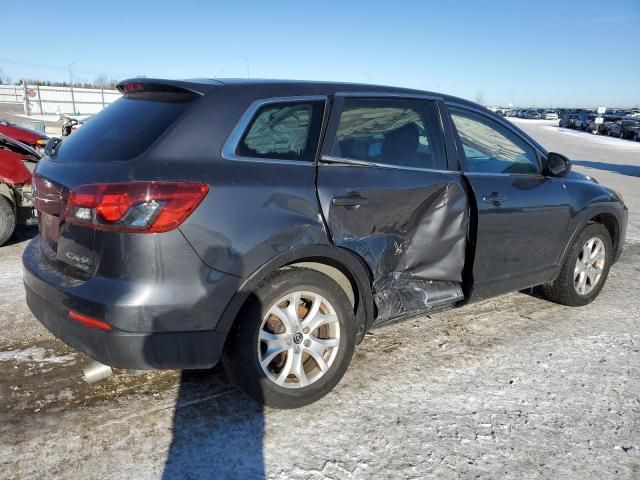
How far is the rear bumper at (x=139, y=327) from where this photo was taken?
97.7 inches

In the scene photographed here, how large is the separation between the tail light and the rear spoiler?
1.96 ft

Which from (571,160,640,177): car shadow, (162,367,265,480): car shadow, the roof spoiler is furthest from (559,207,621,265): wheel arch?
(571,160,640,177): car shadow

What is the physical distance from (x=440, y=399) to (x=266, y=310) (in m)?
1.17

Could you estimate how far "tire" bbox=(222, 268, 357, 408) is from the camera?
9.09 ft

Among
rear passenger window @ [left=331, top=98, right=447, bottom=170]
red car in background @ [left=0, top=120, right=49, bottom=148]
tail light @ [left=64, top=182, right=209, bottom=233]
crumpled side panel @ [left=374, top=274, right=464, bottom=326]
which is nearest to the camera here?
tail light @ [left=64, top=182, right=209, bottom=233]

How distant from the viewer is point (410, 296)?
3.53m

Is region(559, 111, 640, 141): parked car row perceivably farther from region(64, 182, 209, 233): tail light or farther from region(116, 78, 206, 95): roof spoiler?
region(64, 182, 209, 233): tail light

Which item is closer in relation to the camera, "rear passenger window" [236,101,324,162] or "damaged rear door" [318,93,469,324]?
"rear passenger window" [236,101,324,162]

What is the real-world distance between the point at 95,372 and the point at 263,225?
4.53 ft

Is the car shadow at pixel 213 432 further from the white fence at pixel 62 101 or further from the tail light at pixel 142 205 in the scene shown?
the white fence at pixel 62 101

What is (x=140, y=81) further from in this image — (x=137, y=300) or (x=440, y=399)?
(x=440, y=399)

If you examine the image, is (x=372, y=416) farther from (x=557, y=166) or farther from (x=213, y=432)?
(x=557, y=166)

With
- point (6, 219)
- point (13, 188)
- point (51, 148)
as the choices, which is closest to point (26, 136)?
point (13, 188)

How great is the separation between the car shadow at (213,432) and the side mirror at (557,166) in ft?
9.52
